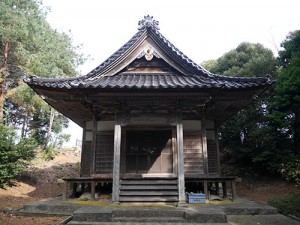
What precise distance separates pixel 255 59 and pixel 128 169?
16.9 metres

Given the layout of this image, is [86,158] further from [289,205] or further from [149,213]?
[289,205]

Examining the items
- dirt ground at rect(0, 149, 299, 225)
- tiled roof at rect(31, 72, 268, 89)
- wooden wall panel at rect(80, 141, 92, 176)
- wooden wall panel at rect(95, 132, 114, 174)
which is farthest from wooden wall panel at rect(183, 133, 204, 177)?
dirt ground at rect(0, 149, 299, 225)

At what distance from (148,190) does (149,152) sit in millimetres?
1768

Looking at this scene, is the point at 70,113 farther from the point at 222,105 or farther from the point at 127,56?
the point at 222,105

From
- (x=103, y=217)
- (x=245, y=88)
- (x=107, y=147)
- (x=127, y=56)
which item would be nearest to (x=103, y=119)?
(x=107, y=147)

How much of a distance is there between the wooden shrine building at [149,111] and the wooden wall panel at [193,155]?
0.04m

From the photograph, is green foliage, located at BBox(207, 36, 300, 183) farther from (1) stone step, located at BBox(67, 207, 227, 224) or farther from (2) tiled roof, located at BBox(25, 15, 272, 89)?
(1) stone step, located at BBox(67, 207, 227, 224)

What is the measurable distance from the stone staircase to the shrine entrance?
0.82 meters

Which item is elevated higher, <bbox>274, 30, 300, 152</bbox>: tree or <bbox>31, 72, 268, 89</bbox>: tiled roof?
<bbox>274, 30, 300, 152</bbox>: tree

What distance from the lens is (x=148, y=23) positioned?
1134cm

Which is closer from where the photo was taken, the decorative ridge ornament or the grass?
the grass

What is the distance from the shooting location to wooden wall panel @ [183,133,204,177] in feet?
32.2

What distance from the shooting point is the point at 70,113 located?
1162 cm

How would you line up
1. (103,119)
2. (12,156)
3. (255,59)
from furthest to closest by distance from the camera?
1. (255,59)
2. (12,156)
3. (103,119)
